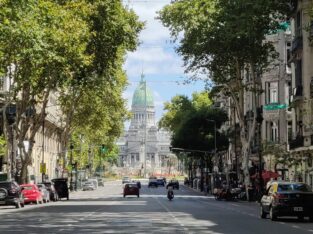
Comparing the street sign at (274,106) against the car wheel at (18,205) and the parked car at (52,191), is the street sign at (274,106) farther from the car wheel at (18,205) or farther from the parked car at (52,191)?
the car wheel at (18,205)

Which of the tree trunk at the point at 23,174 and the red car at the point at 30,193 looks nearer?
the red car at the point at 30,193

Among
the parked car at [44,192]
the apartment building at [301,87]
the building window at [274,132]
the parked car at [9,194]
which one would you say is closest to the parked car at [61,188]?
the parked car at [44,192]

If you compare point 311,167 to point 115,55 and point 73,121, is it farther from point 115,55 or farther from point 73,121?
point 73,121

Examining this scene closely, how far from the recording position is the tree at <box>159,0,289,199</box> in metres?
52.3

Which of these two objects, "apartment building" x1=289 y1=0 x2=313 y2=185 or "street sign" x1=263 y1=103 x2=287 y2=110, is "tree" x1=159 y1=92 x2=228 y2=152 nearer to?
"street sign" x1=263 y1=103 x2=287 y2=110

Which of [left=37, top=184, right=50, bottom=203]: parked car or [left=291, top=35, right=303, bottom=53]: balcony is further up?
[left=291, top=35, right=303, bottom=53]: balcony

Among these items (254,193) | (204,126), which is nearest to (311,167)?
(254,193)

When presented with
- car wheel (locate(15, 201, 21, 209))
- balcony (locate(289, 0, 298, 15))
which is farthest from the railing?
car wheel (locate(15, 201, 21, 209))

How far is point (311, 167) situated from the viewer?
55.7 meters

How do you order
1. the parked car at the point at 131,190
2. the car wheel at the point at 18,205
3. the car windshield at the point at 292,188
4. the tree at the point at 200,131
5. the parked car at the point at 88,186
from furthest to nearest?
1. the parked car at the point at 88,186
2. the tree at the point at 200,131
3. the parked car at the point at 131,190
4. the car wheel at the point at 18,205
5. the car windshield at the point at 292,188

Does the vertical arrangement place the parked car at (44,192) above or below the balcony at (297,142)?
below

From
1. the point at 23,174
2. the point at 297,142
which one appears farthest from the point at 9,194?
the point at 297,142

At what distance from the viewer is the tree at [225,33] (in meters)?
52.3

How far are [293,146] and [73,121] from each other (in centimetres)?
3153
